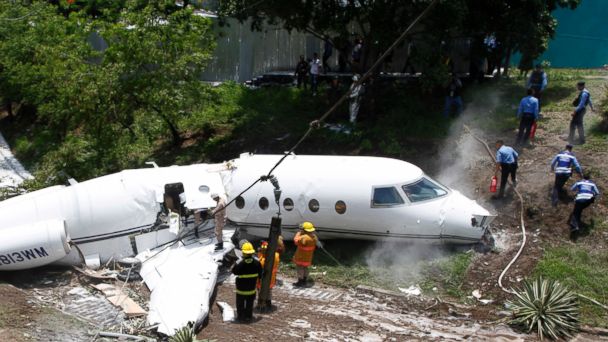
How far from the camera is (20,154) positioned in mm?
34750

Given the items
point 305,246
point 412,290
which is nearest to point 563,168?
point 412,290

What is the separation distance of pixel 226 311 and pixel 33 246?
5674 millimetres

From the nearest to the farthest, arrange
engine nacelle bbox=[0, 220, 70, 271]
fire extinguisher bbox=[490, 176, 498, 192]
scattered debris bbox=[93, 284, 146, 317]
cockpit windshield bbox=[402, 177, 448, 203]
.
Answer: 1. scattered debris bbox=[93, 284, 146, 317]
2. engine nacelle bbox=[0, 220, 70, 271]
3. cockpit windshield bbox=[402, 177, 448, 203]
4. fire extinguisher bbox=[490, 176, 498, 192]

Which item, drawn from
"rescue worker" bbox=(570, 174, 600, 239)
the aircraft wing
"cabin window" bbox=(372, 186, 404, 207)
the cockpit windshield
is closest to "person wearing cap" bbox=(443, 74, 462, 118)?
the cockpit windshield

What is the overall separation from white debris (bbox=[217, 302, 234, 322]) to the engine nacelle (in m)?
4.76

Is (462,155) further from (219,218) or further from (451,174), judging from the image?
(219,218)

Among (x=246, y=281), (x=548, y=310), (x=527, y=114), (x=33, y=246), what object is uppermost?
(x=527, y=114)

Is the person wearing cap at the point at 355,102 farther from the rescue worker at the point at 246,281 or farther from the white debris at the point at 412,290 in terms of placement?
the rescue worker at the point at 246,281

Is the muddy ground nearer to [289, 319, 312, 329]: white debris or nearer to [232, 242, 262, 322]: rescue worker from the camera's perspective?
[289, 319, 312, 329]: white debris

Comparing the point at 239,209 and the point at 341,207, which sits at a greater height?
the point at 341,207

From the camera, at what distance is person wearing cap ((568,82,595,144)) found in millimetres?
20609

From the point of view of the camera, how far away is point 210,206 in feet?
58.6

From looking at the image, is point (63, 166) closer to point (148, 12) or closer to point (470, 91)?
point (148, 12)

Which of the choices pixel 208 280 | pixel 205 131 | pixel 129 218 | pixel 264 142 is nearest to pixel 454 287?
pixel 208 280
